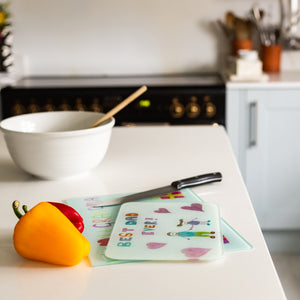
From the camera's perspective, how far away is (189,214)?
0.91 m

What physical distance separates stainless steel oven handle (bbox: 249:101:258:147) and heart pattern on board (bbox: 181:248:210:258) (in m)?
1.89

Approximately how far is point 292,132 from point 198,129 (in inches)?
42.9

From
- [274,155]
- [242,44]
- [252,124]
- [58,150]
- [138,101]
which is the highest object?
[242,44]

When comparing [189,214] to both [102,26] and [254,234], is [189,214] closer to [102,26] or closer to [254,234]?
[254,234]

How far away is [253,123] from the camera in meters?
2.61

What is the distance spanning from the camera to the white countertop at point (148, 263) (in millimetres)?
669

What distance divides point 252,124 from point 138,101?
59cm

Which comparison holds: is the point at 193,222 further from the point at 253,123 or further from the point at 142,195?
the point at 253,123

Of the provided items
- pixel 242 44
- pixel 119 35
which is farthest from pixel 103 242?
pixel 119 35

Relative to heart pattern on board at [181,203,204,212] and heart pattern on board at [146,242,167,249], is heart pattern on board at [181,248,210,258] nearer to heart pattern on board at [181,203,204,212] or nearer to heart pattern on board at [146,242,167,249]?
heart pattern on board at [146,242,167,249]

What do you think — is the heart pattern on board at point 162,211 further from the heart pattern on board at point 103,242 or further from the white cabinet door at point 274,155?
the white cabinet door at point 274,155

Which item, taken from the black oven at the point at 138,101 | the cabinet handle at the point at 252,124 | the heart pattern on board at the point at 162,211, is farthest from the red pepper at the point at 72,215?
the cabinet handle at the point at 252,124

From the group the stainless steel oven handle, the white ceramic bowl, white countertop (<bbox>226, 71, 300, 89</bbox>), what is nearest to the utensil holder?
white countertop (<bbox>226, 71, 300, 89</bbox>)

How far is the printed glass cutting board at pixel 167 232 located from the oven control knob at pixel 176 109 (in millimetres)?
1656
